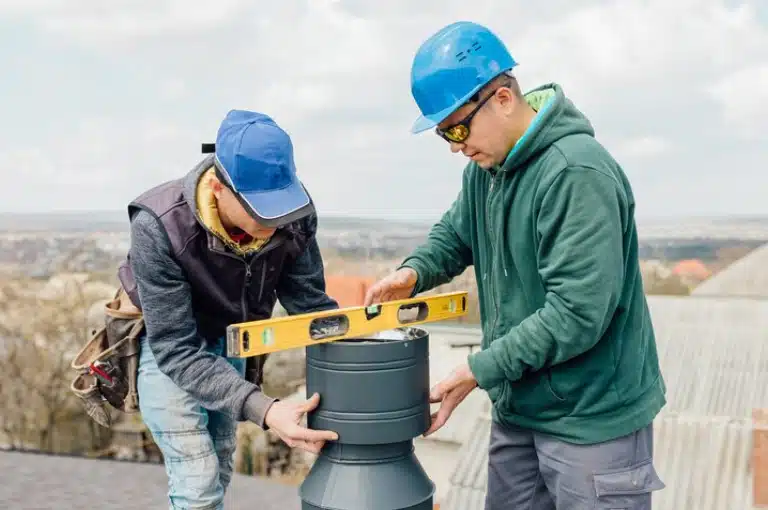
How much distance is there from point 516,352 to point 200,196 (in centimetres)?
93

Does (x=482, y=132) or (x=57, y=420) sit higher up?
(x=482, y=132)

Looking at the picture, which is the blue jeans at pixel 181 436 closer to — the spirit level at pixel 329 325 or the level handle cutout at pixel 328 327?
the spirit level at pixel 329 325

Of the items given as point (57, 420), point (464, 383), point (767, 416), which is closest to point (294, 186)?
point (464, 383)

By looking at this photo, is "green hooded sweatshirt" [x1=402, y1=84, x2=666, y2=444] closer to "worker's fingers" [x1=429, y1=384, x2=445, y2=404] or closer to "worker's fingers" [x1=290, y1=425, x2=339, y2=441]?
"worker's fingers" [x1=429, y1=384, x2=445, y2=404]

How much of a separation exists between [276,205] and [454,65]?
1.79 ft

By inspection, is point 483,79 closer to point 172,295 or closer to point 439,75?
point 439,75

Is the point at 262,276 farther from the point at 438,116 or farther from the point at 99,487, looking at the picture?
the point at 99,487

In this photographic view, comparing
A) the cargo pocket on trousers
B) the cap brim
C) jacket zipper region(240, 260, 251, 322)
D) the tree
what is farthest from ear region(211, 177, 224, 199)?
the tree

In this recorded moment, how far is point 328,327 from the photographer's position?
204 cm

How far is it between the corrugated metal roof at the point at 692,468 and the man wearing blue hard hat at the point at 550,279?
2.27 metres

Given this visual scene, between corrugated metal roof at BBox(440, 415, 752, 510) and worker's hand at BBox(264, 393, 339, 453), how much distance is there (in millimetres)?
2496

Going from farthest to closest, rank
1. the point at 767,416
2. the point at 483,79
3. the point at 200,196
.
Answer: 1. the point at 767,416
2. the point at 200,196
3. the point at 483,79

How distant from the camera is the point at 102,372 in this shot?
8.59 ft

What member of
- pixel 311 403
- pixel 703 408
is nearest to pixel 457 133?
pixel 311 403
